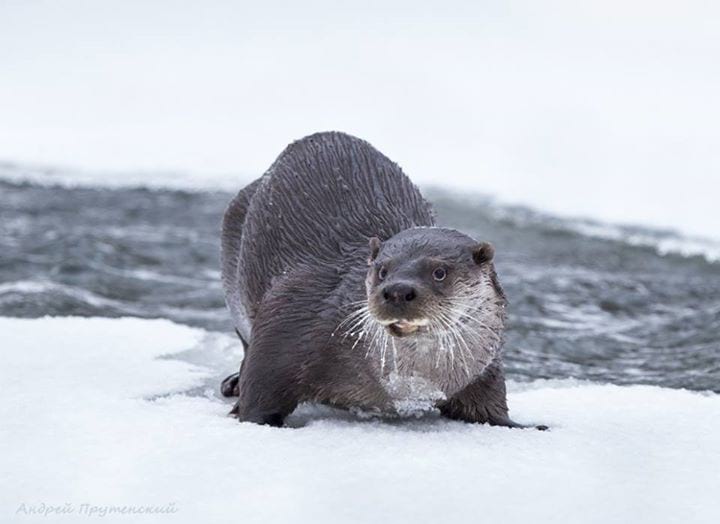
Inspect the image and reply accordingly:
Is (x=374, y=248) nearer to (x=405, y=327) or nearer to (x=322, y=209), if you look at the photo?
(x=405, y=327)

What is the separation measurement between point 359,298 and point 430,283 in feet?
1.19

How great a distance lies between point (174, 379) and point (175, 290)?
258 cm

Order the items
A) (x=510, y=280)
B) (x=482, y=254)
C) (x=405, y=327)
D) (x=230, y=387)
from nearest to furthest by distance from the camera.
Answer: (x=405, y=327), (x=482, y=254), (x=230, y=387), (x=510, y=280)

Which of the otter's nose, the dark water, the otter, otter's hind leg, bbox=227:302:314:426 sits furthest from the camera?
the dark water

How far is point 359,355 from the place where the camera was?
2996mm

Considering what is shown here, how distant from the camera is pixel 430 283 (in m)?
2.76

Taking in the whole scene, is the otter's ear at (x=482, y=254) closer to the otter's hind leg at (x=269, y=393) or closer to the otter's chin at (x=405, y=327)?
the otter's chin at (x=405, y=327)

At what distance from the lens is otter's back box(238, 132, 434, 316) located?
11.2 ft

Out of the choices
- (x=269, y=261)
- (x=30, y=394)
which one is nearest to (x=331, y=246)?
(x=269, y=261)

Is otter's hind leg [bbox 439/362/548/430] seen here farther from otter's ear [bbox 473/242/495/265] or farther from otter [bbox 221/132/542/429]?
otter's ear [bbox 473/242/495/265]

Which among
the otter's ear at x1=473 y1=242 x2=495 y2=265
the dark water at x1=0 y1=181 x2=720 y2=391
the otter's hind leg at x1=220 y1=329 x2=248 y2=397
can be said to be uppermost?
the otter's ear at x1=473 y1=242 x2=495 y2=265

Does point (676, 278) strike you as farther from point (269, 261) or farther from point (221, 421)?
point (221, 421)

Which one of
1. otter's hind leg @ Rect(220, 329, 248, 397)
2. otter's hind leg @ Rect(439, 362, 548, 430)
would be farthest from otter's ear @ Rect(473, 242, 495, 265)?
otter's hind leg @ Rect(220, 329, 248, 397)

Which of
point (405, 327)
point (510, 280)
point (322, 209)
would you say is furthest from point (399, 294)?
point (510, 280)
